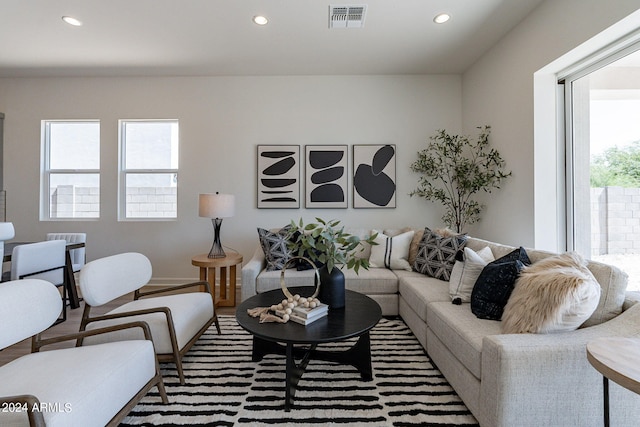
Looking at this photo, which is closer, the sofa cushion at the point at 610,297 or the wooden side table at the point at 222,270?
the sofa cushion at the point at 610,297

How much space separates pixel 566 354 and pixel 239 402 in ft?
5.40

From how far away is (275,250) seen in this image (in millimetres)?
3002

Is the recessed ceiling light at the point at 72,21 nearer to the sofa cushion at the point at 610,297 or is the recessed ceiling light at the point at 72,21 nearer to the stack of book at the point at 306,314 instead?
the stack of book at the point at 306,314

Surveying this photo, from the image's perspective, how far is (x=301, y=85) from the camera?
12.6 feet

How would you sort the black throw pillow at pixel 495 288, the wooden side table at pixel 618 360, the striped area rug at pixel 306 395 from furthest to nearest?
the black throw pillow at pixel 495 288
the striped area rug at pixel 306 395
the wooden side table at pixel 618 360

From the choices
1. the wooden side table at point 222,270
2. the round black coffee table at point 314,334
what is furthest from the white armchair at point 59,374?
the wooden side table at point 222,270

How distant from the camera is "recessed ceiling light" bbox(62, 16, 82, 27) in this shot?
8.63 ft

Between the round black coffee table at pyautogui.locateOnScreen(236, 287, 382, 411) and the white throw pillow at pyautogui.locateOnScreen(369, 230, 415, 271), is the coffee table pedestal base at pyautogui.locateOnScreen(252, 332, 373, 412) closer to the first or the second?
the round black coffee table at pyautogui.locateOnScreen(236, 287, 382, 411)

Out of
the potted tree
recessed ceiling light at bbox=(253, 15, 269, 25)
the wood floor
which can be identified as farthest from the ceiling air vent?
the wood floor

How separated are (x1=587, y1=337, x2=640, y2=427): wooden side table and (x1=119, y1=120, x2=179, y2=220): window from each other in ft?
13.7

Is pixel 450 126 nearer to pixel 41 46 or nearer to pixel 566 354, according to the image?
pixel 566 354

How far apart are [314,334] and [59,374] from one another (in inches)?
44.4

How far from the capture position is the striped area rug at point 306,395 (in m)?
1.51

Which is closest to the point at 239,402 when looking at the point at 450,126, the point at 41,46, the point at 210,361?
the point at 210,361
